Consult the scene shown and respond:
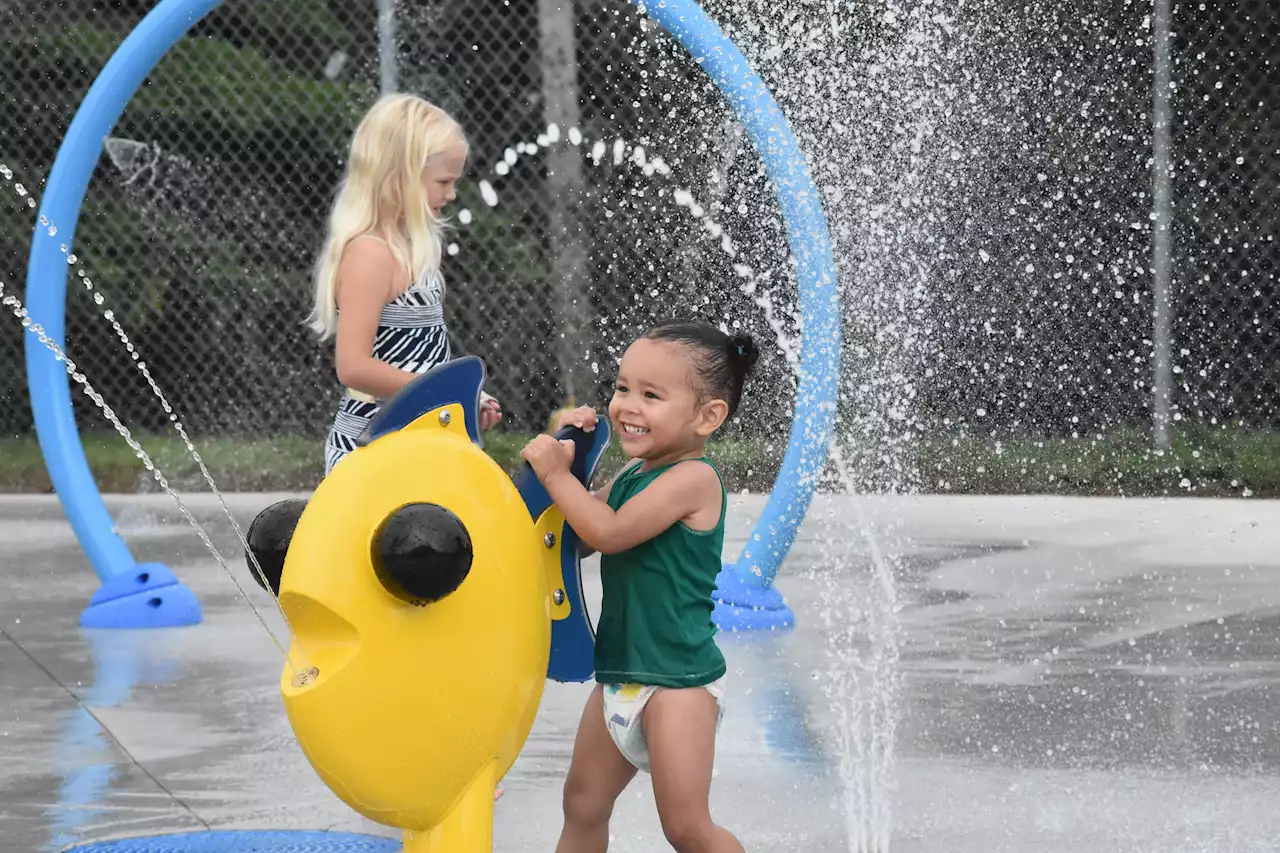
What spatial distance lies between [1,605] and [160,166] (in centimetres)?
663

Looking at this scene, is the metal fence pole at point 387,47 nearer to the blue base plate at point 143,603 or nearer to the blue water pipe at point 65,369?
the blue water pipe at point 65,369

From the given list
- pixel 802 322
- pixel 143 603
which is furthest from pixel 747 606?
pixel 143 603

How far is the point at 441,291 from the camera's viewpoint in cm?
377

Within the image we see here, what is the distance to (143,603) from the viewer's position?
5.75 metres

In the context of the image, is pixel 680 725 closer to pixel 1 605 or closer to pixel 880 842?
pixel 880 842

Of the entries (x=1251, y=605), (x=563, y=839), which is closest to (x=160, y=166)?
(x=1251, y=605)

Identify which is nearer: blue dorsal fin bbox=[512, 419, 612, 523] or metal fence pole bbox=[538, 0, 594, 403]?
blue dorsal fin bbox=[512, 419, 612, 523]

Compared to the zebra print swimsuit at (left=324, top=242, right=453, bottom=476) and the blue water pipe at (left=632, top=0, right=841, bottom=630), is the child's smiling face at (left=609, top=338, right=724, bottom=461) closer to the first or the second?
the zebra print swimsuit at (left=324, top=242, right=453, bottom=476)

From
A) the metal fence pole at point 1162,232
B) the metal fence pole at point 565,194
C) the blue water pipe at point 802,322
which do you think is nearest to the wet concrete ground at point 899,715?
the blue water pipe at point 802,322

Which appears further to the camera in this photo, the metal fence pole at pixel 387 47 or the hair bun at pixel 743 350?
the metal fence pole at pixel 387 47

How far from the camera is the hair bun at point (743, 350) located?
2678 millimetres

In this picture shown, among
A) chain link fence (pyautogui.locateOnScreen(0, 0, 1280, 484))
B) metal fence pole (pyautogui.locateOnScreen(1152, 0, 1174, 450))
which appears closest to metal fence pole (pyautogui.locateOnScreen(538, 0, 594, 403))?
chain link fence (pyautogui.locateOnScreen(0, 0, 1280, 484))

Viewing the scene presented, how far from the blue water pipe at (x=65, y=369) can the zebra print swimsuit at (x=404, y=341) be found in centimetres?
229

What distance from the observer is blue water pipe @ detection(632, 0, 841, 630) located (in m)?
5.51
